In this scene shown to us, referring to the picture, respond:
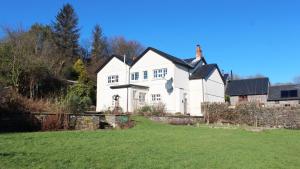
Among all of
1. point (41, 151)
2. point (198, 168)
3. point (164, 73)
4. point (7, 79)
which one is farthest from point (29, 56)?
point (198, 168)

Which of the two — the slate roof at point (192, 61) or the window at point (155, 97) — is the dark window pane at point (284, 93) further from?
the window at point (155, 97)

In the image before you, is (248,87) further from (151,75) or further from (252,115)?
(252,115)

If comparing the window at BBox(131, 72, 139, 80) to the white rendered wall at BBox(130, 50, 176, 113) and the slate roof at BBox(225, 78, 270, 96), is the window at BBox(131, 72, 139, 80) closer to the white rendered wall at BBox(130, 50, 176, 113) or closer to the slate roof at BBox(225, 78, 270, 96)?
the white rendered wall at BBox(130, 50, 176, 113)

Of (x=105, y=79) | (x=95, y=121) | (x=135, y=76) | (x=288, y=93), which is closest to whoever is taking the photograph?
(x=95, y=121)

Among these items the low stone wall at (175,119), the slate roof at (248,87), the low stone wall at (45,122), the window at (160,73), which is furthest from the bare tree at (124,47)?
the low stone wall at (45,122)

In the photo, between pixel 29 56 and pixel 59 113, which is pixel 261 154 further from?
pixel 29 56

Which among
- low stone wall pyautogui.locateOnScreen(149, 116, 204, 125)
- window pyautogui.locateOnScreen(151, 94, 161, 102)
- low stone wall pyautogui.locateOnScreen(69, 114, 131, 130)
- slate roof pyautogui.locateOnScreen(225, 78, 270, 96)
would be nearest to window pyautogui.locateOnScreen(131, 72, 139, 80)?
window pyautogui.locateOnScreen(151, 94, 161, 102)

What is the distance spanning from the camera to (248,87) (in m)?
52.4

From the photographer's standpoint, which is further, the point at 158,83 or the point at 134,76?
the point at 134,76

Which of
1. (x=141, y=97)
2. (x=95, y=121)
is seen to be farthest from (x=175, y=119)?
(x=95, y=121)

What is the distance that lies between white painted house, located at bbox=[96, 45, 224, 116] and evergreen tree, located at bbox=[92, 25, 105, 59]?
2221cm

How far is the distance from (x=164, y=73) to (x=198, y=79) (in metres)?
4.25

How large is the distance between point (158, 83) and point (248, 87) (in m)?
22.8

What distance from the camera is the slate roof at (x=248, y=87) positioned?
1999 inches
